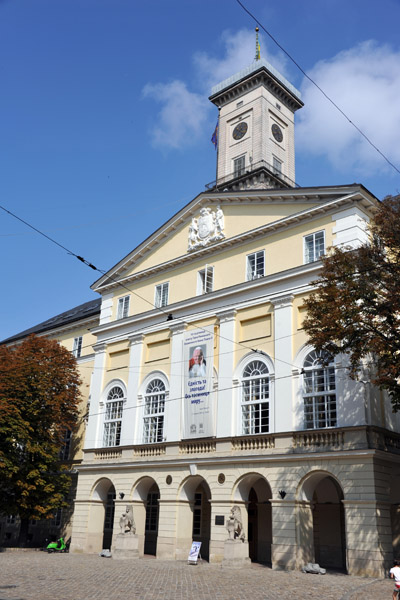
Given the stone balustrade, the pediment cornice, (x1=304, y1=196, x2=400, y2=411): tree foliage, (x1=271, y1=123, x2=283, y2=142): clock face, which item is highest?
(x1=271, y1=123, x2=283, y2=142): clock face

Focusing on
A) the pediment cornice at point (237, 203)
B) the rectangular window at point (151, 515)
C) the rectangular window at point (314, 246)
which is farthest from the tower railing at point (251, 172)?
the rectangular window at point (151, 515)

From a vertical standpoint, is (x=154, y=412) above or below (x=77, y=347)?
below

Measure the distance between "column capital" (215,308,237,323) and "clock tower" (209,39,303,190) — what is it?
54.3 ft

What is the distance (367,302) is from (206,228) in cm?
1415

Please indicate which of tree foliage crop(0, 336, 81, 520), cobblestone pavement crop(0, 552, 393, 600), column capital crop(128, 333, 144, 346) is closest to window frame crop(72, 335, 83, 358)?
tree foliage crop(0, 336, 81, 520)

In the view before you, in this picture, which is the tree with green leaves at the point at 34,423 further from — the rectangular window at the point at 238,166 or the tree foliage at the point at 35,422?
the rectangular window at the point at 238,166

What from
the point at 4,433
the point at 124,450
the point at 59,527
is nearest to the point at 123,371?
the point at 124,450

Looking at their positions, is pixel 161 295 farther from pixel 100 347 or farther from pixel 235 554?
pixel 235 554

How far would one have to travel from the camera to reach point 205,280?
33.2 meters

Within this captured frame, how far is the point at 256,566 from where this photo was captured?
86.1 feet

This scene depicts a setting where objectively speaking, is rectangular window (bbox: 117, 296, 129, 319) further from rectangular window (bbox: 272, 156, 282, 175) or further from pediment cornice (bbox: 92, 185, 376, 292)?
rectangular window (bbox: 272, 156, 282, 175)

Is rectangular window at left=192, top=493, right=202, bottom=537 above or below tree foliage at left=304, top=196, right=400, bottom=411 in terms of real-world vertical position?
below

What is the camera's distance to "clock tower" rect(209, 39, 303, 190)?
46.9 m

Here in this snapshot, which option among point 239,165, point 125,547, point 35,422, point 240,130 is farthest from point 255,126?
point 125,547
